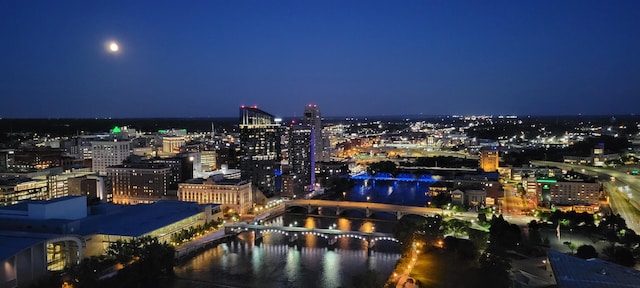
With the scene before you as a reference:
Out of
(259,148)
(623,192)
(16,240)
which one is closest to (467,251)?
(16,240)

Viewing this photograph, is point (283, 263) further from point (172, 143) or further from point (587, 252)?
point (172, 143)

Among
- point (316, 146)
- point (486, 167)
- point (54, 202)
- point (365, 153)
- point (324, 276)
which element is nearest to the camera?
point (324, 276)

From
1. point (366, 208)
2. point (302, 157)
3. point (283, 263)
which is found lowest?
point (283, 263)

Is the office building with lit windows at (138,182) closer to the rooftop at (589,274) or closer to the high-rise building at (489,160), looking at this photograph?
the rooftop at (589,274)

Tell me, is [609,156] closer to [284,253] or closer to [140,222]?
[284,253]

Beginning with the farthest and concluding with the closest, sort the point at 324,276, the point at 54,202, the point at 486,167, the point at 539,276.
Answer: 1. the point at 486,167
2. the point at 54,202
3. the point at 324,276
4. the point at 539,276

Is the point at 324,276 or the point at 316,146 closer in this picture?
the point at 324,276

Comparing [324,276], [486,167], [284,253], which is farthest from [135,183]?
[486,167]

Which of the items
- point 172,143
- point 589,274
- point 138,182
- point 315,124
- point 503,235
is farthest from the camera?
point 172,143
